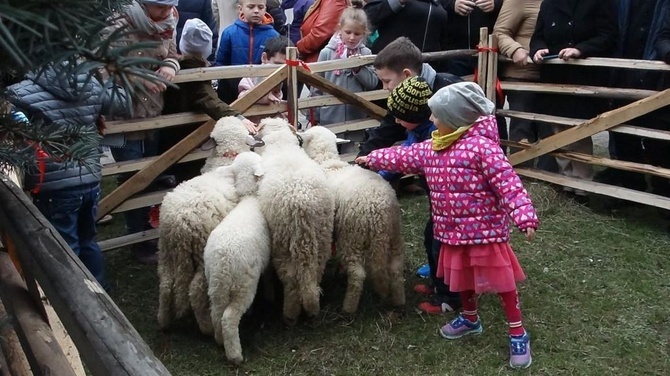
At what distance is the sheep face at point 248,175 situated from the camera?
399 cm

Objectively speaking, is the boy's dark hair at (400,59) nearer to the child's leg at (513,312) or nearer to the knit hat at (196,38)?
the knit hat at (196,38)

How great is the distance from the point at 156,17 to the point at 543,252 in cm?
324

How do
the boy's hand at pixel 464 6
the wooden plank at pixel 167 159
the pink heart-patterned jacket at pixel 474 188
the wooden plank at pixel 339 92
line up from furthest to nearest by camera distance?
the boy's hand at pixel 464 6, the wooden plank at pixel 339 92, the wooden plank at pixel 167 159, the pink heart-patterned jacket at pixel 474 188

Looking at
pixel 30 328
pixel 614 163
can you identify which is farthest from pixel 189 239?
pixel 614 163

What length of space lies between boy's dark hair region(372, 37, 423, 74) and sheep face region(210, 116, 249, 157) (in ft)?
3.31

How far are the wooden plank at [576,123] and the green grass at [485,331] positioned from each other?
90 centimetres

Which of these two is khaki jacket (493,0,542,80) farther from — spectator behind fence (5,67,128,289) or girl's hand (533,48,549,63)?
spectator behind fence (5,67,128,289)

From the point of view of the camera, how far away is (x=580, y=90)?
5.97m

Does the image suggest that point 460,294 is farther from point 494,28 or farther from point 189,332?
point 494,28

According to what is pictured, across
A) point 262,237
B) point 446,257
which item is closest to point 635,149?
point 446,257

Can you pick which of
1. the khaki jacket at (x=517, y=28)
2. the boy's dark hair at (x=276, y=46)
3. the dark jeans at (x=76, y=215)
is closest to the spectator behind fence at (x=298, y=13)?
the boy's dark hair at (x=276, y=46)

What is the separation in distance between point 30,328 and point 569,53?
17.4 ft

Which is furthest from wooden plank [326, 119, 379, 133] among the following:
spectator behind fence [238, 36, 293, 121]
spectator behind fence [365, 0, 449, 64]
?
spectator behind fence [365, 0, 449, 64]

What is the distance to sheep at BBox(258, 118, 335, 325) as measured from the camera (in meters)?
3.76
